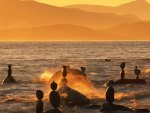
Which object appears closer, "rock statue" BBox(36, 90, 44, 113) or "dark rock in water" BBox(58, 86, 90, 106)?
"rock statue" BBox(36, 90, 44, 113)

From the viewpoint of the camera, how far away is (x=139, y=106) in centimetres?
4181

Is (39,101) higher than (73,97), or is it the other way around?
(39,101)

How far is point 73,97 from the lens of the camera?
134 ft

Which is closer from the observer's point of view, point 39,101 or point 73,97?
point 39,101

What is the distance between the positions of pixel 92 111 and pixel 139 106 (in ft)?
18.6

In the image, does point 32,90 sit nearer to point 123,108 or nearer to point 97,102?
point 97,102

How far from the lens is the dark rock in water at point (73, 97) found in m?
40.8

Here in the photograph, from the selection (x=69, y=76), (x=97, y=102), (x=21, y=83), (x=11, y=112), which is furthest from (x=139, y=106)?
(x=21, y=83)

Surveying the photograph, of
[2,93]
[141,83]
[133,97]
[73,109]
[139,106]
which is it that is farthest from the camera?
[141,83]

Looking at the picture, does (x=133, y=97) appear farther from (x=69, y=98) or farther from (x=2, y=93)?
(x=2, y=93)

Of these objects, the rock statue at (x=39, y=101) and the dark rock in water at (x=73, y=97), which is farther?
the dark rock in water at (x=73, y=97)

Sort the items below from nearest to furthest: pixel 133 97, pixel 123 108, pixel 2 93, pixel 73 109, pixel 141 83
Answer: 1. pixel 123 108
2. pixel 73 109
3. pixel 133 97
4. pixel 2 93
5. pixel 141 83

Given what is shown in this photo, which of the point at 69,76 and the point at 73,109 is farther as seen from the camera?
the point at 69,76

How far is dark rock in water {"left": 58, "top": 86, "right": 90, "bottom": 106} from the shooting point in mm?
40806
